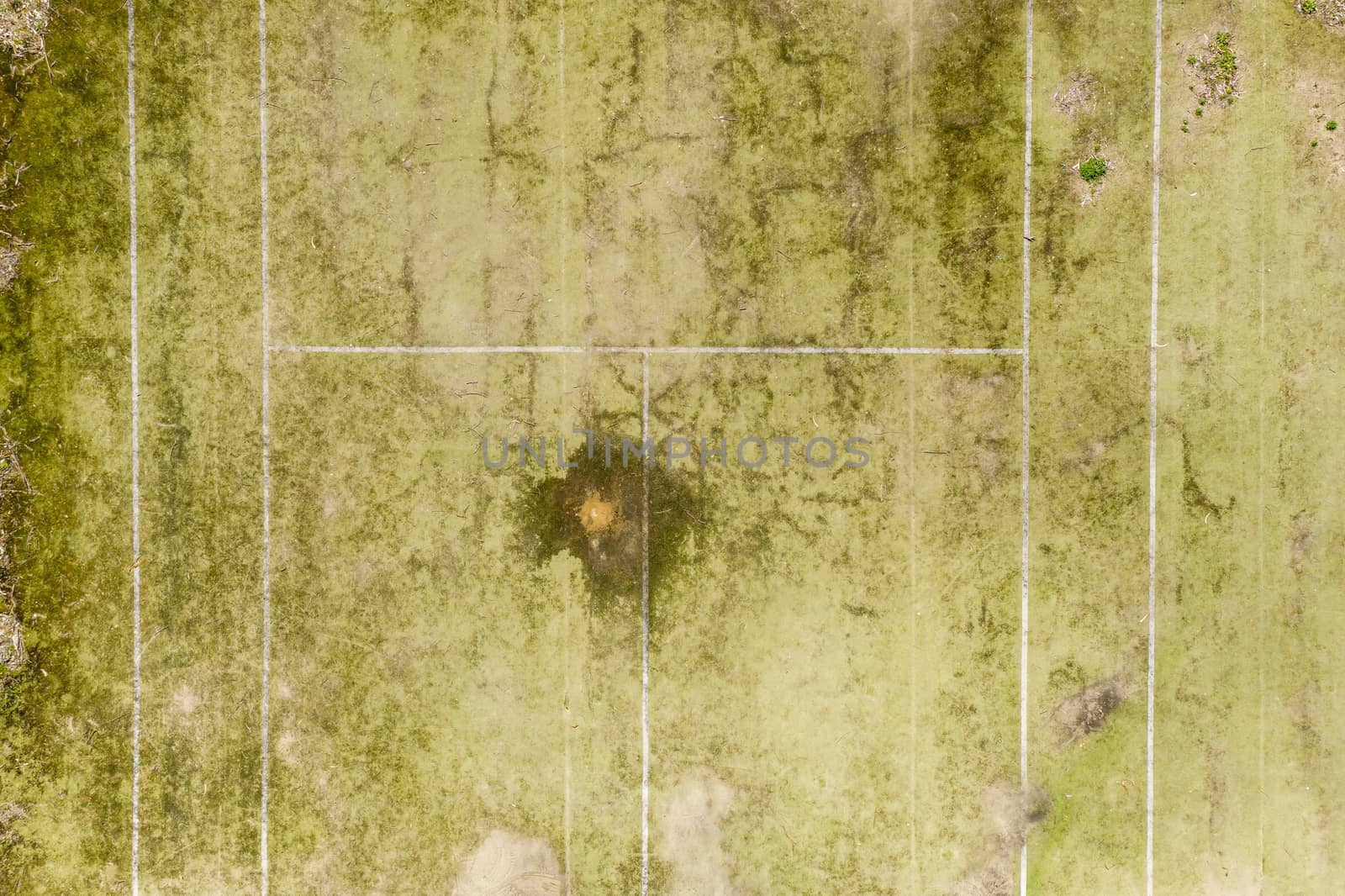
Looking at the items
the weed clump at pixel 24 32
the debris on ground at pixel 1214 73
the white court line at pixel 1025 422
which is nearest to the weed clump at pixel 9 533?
the weed clump at pixel 24 32

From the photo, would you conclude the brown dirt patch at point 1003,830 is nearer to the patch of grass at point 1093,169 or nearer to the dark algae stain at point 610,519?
the dark algae stain at point 610,519

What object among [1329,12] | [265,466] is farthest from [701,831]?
[1329,12]

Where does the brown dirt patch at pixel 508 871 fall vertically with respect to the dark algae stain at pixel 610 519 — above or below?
below

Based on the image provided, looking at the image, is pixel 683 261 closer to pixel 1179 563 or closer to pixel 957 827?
pixel 1179 563

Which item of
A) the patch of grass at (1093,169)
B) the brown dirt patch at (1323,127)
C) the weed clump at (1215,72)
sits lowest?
the patch of grass at (1093,169)

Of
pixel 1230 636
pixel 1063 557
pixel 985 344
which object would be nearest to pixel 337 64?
pixel 985 344

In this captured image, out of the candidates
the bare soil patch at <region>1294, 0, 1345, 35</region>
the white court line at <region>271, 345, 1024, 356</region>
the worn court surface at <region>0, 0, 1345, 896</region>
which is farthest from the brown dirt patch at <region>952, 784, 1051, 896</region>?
the bare soil patch at <region>1294, 0, 1345, 35</region>

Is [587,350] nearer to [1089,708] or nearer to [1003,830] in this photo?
[1089,708]
